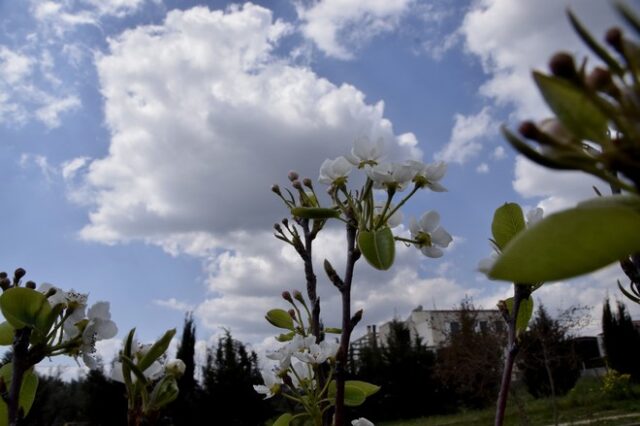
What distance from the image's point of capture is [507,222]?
0.73 metres

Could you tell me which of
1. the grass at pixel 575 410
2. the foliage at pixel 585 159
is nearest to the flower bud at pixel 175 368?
the foliage at pixel 585 159

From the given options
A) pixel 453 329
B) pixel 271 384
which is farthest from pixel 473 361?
pixel 271 384

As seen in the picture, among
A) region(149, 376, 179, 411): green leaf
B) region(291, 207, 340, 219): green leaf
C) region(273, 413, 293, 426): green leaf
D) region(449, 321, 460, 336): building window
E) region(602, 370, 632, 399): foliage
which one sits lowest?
region(602, 370, 632, 399): foliage

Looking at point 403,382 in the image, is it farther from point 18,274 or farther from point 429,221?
point 18,274

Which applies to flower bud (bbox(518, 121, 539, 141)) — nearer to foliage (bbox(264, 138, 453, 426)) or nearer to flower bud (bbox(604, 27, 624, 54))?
flower bud (bbox(604, 27, 624, 54))

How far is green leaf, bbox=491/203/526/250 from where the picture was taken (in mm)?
727

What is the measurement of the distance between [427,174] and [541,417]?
1342 cm

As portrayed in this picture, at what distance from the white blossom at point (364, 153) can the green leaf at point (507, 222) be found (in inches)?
10.0

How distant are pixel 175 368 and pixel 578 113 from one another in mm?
584

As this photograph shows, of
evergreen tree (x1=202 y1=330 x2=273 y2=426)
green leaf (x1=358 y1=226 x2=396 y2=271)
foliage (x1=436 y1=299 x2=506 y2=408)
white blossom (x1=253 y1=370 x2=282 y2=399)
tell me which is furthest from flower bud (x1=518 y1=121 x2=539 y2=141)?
evergreen tree (x1=202 y1=330 x2=273 y2=426)

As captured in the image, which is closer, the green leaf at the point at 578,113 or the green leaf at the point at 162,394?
the green leaf at the point at 578,113

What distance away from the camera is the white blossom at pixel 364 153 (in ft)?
3.05

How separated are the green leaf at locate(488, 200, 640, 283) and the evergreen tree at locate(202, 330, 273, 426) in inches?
623

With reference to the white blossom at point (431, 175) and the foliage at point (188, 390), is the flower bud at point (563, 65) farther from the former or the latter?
the foliage at point (188, 390)
